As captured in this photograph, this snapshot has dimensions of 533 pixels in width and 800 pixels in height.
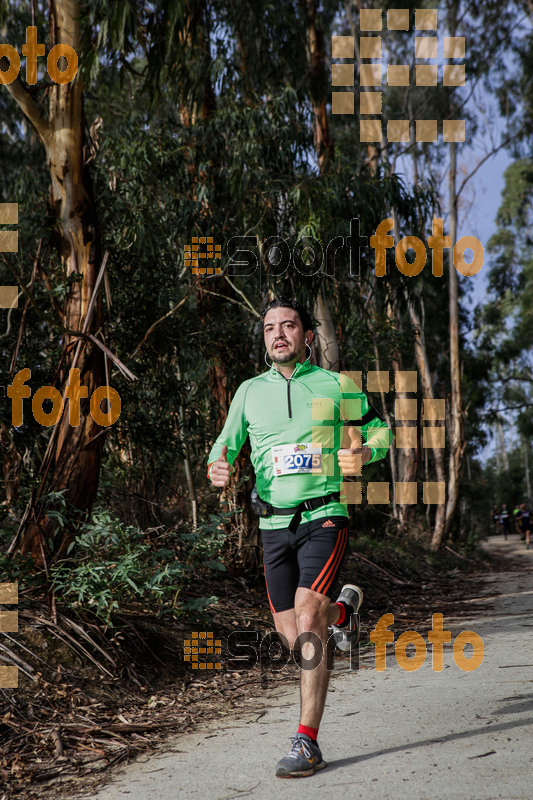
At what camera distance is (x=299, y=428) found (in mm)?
3666

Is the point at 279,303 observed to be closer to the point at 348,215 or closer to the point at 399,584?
the point at 348,215

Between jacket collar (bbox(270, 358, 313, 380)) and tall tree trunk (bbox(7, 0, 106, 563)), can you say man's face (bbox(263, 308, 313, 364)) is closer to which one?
jacket collar (bbox(270, 358, 313, 380))

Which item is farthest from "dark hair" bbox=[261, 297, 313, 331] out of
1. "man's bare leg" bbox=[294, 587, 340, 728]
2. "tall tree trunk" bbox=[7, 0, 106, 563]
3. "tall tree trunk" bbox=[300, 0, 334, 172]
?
"tall tree trunk" bbox=[300, 0, 334, 172]

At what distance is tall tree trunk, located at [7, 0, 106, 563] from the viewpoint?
549 centimetres

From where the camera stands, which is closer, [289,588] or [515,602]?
[289,588]

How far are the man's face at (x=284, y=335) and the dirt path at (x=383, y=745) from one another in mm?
1747

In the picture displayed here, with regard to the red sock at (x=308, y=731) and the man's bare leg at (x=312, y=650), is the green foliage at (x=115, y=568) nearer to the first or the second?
the man's bare leg at (x=312, y=650)

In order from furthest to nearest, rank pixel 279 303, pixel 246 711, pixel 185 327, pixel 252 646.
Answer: pixel 185 327 → pixel 252 646 → pixel 246 711 → pixel 279 303

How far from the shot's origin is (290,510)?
11.8ft

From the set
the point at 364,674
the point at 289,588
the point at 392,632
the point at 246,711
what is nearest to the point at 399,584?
the point at 392,632

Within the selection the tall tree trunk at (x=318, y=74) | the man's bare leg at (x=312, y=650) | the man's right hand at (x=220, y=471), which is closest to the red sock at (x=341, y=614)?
the man's bare leg at (x=312, y=650)

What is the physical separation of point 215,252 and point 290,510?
15.8 feet

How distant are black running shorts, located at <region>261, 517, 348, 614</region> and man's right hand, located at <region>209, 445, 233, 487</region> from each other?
32cm

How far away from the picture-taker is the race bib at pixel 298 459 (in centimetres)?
359
